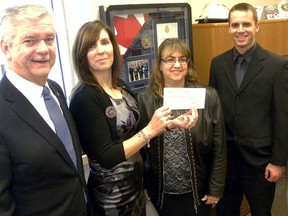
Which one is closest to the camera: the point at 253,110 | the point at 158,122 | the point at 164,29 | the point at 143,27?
the point at 158,122

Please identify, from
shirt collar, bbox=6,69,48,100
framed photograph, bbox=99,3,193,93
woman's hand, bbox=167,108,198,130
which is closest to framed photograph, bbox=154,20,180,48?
framed photograph, bbox=99,3,193,93

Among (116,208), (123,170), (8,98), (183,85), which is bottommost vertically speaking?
(116,208)

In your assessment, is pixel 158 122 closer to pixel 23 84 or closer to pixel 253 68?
pixel 23 84

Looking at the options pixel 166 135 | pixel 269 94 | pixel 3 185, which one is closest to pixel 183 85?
pixel 166 135

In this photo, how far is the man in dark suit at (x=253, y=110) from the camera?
1766mm

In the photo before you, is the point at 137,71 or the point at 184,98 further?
the point at 137,71

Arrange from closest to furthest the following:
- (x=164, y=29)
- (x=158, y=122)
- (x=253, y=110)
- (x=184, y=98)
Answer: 1. (x=158, y=122)
2. (x=184, y=98)
3. (x=253, y=110)
4. (x=164, y=29)

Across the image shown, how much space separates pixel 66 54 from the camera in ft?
6.30

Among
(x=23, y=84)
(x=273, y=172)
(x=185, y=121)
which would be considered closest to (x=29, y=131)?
(x=23, y=84)

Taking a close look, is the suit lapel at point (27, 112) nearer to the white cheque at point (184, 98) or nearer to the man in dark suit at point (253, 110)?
the white cheque at point (184, 98)

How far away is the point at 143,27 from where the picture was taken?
2.13 m

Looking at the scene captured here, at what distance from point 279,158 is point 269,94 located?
387mm

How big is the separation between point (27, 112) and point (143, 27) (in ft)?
4.30

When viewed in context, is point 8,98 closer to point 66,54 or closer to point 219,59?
point 66,54
